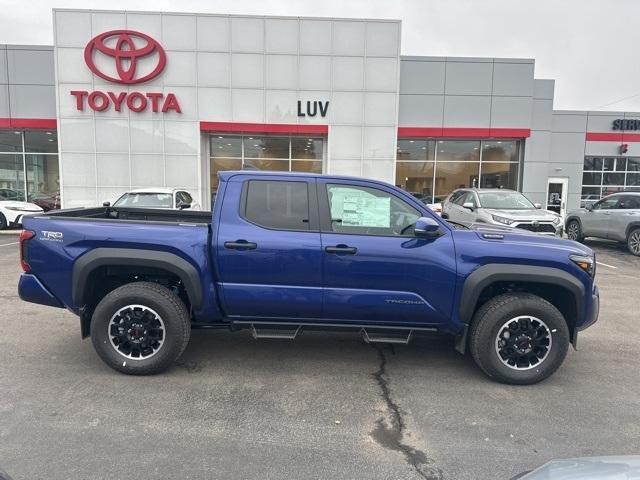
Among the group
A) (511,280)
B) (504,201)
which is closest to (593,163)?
(504,201)

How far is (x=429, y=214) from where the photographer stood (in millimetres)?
4223

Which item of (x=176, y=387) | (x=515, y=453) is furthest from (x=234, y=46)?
(x=515, y=453)

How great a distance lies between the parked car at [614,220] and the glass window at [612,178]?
28.1 feet

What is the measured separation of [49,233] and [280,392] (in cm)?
248

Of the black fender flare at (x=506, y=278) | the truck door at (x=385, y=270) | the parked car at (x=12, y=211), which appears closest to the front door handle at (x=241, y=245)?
the truck door at (x=385, y=270)

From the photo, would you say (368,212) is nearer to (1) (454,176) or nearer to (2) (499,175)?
(1) (454,176)

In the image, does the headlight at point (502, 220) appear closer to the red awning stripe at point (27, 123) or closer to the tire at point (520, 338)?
the tire at point (520, 338)

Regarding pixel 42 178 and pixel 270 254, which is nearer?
pixel 270 254

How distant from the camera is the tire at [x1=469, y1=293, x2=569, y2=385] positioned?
4062 millimetres

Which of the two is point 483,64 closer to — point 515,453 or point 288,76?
point 288,76

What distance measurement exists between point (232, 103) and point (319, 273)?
14958mm

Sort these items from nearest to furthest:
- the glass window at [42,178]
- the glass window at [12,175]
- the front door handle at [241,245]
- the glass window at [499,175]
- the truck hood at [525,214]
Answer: the front door handle at [241,245]
the truck hood at [525,214]
the glass window at [12,175]
the glass window at [42,178]
the glass window at [499,175]

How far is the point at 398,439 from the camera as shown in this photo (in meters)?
3.24

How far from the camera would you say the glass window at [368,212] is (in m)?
4.17
